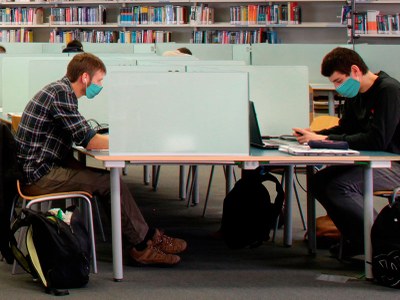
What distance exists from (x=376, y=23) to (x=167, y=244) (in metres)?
6.78

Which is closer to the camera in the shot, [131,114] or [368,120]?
[131,114]

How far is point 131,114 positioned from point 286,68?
3.66 feet

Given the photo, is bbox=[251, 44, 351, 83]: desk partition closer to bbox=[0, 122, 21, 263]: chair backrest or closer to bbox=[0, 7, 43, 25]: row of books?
bbox=[0, 122, 21, 263]: chair backrest

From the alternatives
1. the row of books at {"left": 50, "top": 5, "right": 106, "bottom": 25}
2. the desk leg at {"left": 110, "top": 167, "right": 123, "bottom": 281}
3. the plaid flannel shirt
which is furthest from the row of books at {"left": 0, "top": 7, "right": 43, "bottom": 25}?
the desk leg at {"left": 110, "top": 167, "right": 123, "bottom": 281}

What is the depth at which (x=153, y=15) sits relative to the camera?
35.1 feet

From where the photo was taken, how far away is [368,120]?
3.78 m

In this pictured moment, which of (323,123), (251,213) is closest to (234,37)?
(323,123)

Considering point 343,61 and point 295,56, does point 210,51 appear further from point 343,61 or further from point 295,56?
point 343,61

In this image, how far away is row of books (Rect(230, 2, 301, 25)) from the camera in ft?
33.6

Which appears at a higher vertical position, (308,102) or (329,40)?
(329,40)

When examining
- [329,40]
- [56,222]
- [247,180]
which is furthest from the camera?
[329,40]

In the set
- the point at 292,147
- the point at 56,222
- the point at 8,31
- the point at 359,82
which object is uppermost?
the point at 8,31

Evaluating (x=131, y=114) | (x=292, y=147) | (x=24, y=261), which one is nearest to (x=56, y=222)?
(x=24, y=261)

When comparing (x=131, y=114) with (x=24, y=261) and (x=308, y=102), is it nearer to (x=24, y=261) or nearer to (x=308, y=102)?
(x=24, y=261)
